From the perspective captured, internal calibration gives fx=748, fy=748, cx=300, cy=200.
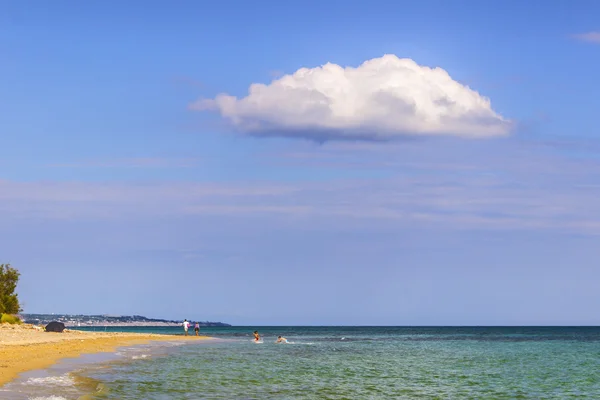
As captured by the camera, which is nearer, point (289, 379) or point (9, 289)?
point (289, 379)

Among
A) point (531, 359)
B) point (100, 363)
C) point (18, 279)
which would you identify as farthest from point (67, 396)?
point (18, 279)

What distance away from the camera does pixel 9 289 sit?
111562 millimetres

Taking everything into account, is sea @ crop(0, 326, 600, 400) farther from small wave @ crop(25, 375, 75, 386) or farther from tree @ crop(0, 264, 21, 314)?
tree @ crop(0, 264, 21, 314)

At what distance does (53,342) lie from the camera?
70.0 metres

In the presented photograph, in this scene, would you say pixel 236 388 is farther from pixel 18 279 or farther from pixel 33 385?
pixel 18 279

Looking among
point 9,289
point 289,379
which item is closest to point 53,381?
point 289,379

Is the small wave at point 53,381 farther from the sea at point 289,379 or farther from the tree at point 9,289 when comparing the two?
the tree at point 9,289

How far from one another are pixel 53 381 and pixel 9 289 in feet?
265

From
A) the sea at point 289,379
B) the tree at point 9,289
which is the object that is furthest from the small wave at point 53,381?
the tree at point 9,289

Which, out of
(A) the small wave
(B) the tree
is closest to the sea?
(A) the small wave

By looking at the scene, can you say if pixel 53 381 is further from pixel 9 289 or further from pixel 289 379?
pixel 9 289

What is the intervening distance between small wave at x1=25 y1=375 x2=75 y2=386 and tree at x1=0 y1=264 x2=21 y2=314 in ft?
250

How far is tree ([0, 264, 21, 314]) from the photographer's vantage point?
110m

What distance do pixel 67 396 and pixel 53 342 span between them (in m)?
40.1
